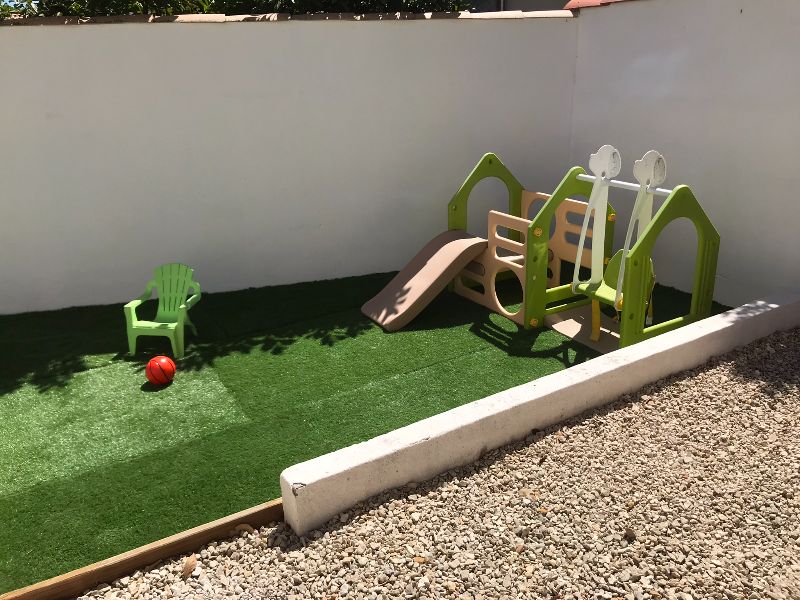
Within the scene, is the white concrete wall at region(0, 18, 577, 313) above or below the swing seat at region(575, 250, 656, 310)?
above

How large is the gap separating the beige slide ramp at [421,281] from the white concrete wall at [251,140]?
3.84ft

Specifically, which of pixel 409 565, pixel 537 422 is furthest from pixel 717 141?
pixel 409 565

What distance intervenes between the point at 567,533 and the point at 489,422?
0.82 m

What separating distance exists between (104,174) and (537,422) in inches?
→ 202

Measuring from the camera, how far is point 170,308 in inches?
249

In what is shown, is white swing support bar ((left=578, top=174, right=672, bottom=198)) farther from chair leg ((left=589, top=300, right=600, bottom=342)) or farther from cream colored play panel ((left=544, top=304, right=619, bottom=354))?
cream colored play panel ((left=544, top=304, right=619, bottom=354))

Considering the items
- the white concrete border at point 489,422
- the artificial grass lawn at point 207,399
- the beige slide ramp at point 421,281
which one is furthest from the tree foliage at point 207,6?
the white concrete border at point 489,422

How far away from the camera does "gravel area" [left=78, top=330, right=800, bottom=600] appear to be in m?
3.21

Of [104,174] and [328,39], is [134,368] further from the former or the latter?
[328,39]

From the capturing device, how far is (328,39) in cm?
722

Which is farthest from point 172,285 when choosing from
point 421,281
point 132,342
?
point 421,281

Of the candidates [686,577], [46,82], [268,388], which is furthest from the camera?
[46,82]

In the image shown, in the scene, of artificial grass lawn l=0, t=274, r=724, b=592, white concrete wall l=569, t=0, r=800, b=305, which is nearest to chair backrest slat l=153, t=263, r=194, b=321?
artificial grass lawn l=0, t=274, r=724, b=592

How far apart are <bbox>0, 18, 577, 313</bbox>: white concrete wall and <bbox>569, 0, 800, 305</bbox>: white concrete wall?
0.87 metres
